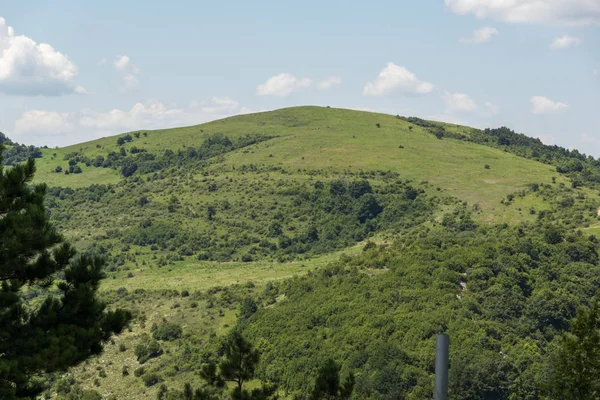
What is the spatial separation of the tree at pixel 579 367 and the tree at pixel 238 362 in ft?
42.0

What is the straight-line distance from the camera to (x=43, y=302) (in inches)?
1048

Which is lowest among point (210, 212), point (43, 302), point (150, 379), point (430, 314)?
point (150, 379)

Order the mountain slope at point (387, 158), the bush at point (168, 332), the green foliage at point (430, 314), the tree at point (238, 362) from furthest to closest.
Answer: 1. the mountain slope at point (387, 158)
2. the bush at point (168, 332)
3. the green foliage at point (430, 314)
4. the tree at point (238, 362)

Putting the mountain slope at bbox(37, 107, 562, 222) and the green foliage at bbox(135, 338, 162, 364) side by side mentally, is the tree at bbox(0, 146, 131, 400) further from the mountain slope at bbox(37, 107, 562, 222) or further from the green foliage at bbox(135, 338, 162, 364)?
the mountain slope at bbox(37, 107, 562, 222)

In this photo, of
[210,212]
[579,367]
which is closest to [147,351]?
[579,367]

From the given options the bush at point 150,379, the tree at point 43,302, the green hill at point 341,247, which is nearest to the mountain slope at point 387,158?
the green hill at point 341,247

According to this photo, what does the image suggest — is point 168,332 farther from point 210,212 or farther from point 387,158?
point 387,158

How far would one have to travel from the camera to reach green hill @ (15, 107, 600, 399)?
66562 millimetres

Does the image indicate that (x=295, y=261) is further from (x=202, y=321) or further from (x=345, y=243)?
(x=202, y=321)

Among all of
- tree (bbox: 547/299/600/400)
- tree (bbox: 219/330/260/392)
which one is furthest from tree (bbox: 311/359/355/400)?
tree (bbox: 547/299/600/400)

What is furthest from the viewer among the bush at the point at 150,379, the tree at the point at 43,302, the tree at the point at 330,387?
the bush at the point at 150,379

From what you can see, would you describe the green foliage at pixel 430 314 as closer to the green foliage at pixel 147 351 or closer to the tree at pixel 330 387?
the green foliage at pixel 147 351

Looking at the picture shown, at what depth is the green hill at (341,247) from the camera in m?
66.6

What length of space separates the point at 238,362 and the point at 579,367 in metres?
14.3
